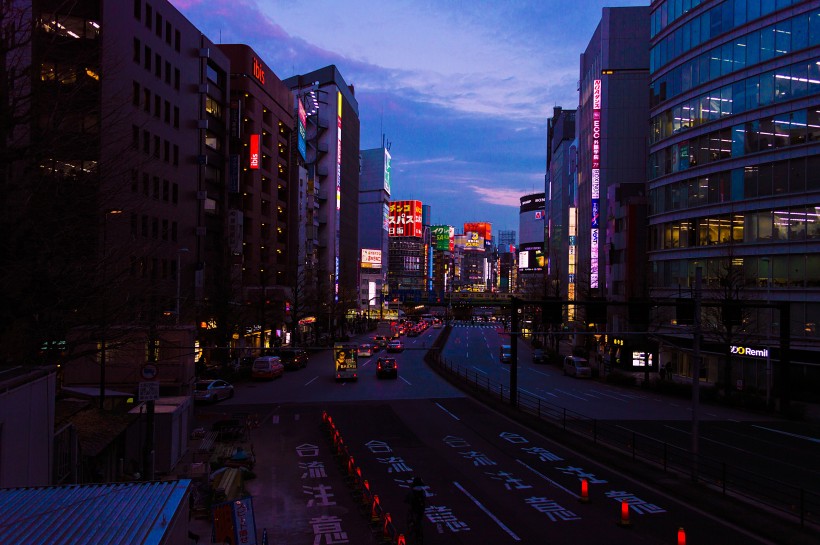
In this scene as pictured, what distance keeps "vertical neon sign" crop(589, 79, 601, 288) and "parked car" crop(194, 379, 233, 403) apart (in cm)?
5296

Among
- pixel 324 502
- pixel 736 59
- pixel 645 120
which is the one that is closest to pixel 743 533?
pixel 324 502

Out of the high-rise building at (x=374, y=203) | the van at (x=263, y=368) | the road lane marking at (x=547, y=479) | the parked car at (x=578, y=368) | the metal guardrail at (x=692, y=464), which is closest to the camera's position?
the metal guardrail at (x=692, y=464)

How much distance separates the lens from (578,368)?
51.2 m

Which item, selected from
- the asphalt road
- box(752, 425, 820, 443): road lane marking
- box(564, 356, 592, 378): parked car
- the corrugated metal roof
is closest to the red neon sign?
the asphalt road

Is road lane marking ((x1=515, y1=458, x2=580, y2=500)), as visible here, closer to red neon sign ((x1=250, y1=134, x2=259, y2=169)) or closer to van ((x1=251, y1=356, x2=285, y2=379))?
van ((x1=251, y1=356, x2=285, y2=379))

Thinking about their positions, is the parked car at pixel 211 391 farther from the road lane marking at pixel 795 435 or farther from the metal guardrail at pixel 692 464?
the road lane marking at pixel 795 435

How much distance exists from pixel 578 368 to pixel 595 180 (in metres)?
36.7

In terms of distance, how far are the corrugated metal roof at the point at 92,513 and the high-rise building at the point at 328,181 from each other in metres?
85.6

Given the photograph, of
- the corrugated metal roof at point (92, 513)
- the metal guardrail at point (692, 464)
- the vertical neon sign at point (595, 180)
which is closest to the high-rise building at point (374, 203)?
the vertical neon sign at point (595, 180)

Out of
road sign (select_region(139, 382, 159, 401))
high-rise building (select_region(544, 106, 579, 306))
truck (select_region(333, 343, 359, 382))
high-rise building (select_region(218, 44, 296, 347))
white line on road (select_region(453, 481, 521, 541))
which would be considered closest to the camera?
white line on road (select_region(453, 481, 521, 541))

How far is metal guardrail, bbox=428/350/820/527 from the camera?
16.2 meters

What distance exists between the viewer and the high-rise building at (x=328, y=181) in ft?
325

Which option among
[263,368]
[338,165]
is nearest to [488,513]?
[263,368]

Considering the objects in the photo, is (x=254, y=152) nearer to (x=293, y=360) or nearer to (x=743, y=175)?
(x=293, y=360)
